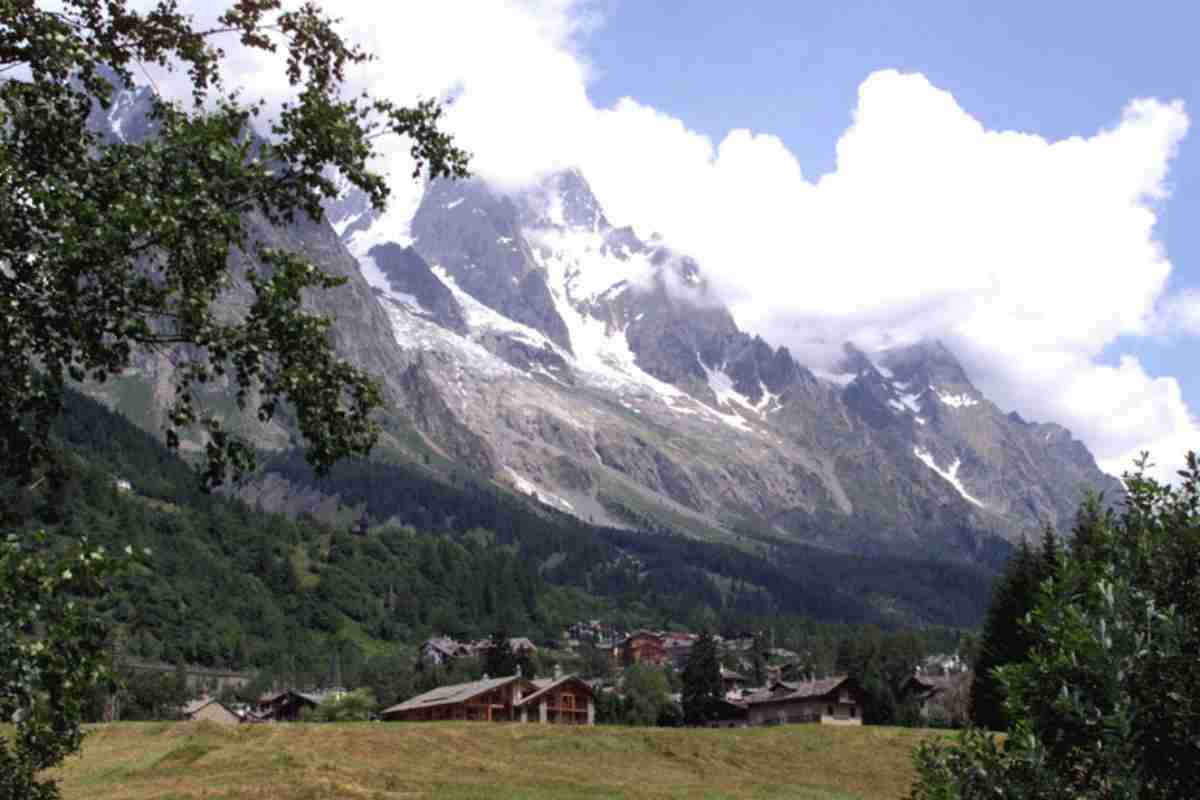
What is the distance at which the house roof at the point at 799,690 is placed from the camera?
130312 mm

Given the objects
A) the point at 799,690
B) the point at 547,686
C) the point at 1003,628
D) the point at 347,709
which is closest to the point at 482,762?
the point at 1003,628

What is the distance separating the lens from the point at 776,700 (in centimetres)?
13612

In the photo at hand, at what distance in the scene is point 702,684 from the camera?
14275cm

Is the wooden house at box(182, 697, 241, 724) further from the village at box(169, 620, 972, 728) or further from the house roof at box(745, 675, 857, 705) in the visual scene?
the house roof at box(745, 675, 857, 705)

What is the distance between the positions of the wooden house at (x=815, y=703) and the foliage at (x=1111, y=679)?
11890 cm

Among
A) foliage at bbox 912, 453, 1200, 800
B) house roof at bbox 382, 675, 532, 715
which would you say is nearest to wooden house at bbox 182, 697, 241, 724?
house roof at bbox 382, 675, 532, 715

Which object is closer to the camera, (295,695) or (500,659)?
(295,695)

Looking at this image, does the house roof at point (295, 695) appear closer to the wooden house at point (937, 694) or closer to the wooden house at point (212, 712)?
the wooden house at point (212, 712)

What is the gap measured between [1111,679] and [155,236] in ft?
42.1

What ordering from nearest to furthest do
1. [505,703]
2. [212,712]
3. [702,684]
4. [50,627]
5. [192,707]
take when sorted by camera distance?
[50,627] < [505,703] < [702,684] < [212,712] < [192,707]

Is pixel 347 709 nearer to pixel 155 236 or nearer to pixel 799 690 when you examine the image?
pixel 799 690

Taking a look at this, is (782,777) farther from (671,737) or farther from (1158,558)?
(1158,558)

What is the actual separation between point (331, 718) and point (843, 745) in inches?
2504

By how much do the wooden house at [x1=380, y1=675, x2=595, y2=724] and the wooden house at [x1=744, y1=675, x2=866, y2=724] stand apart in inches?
845
